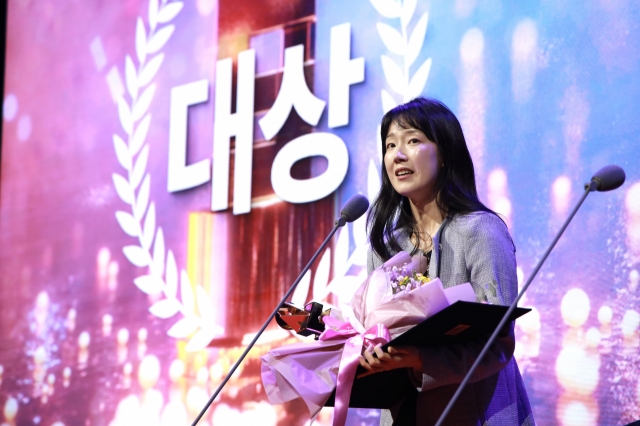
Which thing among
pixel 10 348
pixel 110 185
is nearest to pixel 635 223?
pixel 110 185

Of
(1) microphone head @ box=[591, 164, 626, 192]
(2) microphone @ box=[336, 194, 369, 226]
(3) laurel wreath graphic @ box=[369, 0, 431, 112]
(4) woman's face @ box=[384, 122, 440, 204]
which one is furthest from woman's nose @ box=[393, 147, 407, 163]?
(3) laurel wreath graphic @ box=[369, 0, 431, 112]

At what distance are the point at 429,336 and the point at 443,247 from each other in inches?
14.4

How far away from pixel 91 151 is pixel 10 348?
1.08 metres

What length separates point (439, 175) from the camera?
6.56 ft

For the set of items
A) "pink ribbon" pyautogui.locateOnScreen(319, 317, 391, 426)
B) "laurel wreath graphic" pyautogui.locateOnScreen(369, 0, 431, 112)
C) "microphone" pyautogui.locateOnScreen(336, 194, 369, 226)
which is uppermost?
"laurel wreath graphic" pyautogui.locateOnScreen(369, 0, 431, 112)

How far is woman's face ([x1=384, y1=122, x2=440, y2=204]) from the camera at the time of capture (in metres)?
1.97

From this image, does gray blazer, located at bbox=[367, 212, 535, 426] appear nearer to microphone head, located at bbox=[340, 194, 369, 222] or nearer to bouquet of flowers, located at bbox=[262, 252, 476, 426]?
bouquet of flowers, located at bbox=[262, 252, 476, 426]

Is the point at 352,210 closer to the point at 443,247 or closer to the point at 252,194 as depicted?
the point at 443,247

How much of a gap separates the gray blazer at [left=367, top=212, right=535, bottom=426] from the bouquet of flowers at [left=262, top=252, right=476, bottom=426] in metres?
0.09

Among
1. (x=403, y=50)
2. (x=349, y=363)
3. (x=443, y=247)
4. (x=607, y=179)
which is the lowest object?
(x=349, y=363)

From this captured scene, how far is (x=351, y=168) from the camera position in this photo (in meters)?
3.21

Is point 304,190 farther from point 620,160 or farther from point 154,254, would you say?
point 620,160

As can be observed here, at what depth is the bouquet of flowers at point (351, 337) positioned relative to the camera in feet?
5.17

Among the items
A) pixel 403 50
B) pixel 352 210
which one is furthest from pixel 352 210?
pixel 403 50
